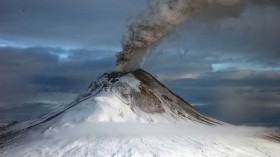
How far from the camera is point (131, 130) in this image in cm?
6512

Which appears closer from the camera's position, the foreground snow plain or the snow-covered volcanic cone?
→ the foreground snow plain

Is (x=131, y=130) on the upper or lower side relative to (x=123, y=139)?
upper

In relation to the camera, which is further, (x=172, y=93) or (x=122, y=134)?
(x=172, y=93)

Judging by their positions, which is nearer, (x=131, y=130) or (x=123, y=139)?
(x=123, y=139)

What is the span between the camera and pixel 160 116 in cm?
7319

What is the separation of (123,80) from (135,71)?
5.38 m

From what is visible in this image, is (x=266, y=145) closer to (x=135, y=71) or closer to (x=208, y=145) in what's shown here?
(x=208, y=145)

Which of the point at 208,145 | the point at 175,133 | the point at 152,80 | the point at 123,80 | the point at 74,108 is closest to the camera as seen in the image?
the point at 208,145

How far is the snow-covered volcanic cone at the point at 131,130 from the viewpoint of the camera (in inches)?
2285

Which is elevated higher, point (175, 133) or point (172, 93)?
point (172, 93)

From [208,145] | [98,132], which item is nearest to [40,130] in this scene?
[98,132]

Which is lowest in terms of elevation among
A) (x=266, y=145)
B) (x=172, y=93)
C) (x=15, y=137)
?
(x=15, y=137)

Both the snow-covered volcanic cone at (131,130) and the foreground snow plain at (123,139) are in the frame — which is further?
the snow-covered volcanic cone at (131,130)

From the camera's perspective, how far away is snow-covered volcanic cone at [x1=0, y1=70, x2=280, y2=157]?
58.0 m
